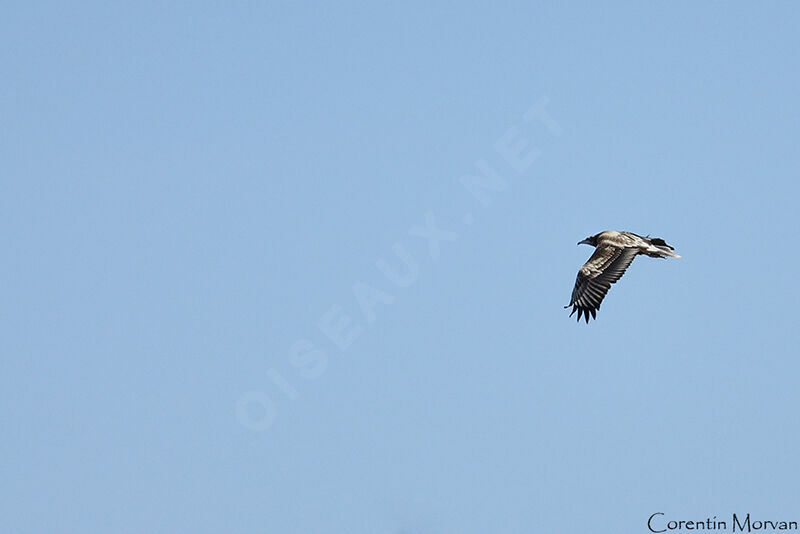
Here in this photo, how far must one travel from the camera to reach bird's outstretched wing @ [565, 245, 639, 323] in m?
120

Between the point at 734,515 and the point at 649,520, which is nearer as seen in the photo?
the point at 734,515

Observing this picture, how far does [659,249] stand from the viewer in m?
120

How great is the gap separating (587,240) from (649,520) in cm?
1496

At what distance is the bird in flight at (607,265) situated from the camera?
394 feet

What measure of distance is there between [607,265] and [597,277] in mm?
877

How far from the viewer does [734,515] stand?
11694 cm

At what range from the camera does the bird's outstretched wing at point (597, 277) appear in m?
120

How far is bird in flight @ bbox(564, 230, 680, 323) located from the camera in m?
120

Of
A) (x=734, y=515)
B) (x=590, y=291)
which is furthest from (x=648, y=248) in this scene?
(x=734, y=515)

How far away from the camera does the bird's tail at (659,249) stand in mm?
119875

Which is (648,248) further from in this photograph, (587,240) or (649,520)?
(649,520)

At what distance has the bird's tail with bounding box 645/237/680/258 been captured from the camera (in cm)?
11988

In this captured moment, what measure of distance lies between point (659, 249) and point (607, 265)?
8.91 feet

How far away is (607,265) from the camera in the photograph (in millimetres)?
120750
